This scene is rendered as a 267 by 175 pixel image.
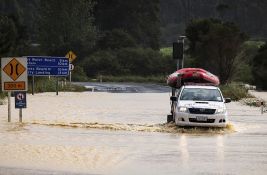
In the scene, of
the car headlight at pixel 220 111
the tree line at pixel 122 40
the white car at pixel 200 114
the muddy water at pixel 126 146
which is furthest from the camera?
the tree line at pixel 122 40

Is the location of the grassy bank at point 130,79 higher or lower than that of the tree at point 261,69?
lower

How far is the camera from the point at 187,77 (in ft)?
93.8

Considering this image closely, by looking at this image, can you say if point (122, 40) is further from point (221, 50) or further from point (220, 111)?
point (220, 111)

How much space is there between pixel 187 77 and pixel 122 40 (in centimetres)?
8676

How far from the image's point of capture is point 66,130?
2191cm

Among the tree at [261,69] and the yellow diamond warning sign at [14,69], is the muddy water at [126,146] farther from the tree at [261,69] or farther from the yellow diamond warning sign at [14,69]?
the tree at [261,69]

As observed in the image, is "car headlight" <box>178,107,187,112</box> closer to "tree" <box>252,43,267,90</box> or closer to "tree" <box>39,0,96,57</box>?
"tree" <box>252,43,267,90</box>

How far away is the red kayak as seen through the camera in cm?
2802

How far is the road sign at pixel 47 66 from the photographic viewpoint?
157 ft

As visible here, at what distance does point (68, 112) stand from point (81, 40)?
76.9m

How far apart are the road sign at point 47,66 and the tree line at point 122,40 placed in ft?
68.1

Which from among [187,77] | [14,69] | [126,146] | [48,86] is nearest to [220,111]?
[126,146]

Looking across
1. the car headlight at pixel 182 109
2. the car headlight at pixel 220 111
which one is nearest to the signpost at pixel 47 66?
the car headlight at pixel 182 109

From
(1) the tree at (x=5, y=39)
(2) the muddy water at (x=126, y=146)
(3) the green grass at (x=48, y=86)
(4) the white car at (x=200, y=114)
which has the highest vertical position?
(1) the tree at (x=5, y=39)
